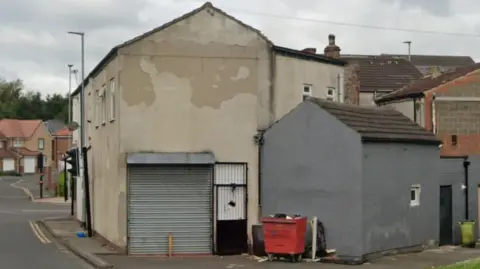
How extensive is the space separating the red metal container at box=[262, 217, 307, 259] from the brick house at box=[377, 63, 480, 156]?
11.4 metres

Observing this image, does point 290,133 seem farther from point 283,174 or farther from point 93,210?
point 93,210

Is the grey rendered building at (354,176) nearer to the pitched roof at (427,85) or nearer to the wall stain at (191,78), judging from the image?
the wall stain at (191,78)

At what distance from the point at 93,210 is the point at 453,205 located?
43.0 feet

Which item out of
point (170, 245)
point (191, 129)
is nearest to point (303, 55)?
point (191, 129)

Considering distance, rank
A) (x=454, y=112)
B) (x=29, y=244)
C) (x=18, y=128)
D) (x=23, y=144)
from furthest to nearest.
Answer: (x=18, y=128) → (x=23, y=144) → (x=454, y=112) → (x=29, y=244)

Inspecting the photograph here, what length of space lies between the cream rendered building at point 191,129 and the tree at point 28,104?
119 m

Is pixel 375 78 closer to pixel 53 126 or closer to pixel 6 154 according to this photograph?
pixel 6 154

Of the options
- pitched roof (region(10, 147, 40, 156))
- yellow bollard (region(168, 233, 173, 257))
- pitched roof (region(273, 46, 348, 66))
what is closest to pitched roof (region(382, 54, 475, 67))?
pitched roof (region(10, 147, 40, 156))

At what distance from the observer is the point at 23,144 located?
397 feet

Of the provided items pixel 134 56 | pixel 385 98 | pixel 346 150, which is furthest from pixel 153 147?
pixel 385 98

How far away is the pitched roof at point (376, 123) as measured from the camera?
21484 mm

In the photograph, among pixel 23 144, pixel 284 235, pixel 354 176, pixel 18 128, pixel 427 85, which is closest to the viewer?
pixel 284 235

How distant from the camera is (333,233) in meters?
21.0

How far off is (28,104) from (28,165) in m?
29.5
